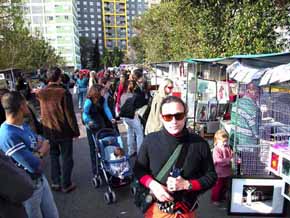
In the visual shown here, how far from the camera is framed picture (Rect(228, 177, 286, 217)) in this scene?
360 cm

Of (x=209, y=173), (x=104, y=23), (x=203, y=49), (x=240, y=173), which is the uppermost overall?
(x=104, y=23)

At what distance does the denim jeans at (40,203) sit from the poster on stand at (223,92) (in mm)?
4856

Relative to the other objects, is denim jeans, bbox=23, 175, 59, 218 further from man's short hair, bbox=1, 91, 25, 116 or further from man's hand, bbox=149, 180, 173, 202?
man's hand, bbox=149, 180, 173, 202

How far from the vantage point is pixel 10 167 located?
1.58m

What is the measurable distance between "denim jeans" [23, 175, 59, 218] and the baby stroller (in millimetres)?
1411

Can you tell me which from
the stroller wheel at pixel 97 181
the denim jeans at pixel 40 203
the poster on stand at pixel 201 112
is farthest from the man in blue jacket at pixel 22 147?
the poster on stand at pixel 201 112

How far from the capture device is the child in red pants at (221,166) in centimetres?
393

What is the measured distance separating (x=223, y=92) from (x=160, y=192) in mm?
5169

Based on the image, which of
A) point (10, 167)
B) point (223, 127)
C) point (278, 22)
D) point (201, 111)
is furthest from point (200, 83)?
point (10, 167)

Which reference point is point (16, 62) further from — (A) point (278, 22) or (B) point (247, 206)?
(B) point (247, 206)

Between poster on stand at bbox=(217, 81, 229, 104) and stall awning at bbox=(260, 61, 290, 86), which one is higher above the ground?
stall awning at bbox=(260, 61, 290, 86)

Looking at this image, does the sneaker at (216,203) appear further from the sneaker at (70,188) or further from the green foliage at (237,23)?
the green foliage at (237,23)

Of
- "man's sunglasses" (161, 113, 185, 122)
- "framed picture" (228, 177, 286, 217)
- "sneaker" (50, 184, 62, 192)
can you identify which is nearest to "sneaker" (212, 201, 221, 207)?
"framed picture" (228, 177, 286, 217)

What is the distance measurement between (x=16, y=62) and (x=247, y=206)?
60.9 feet
